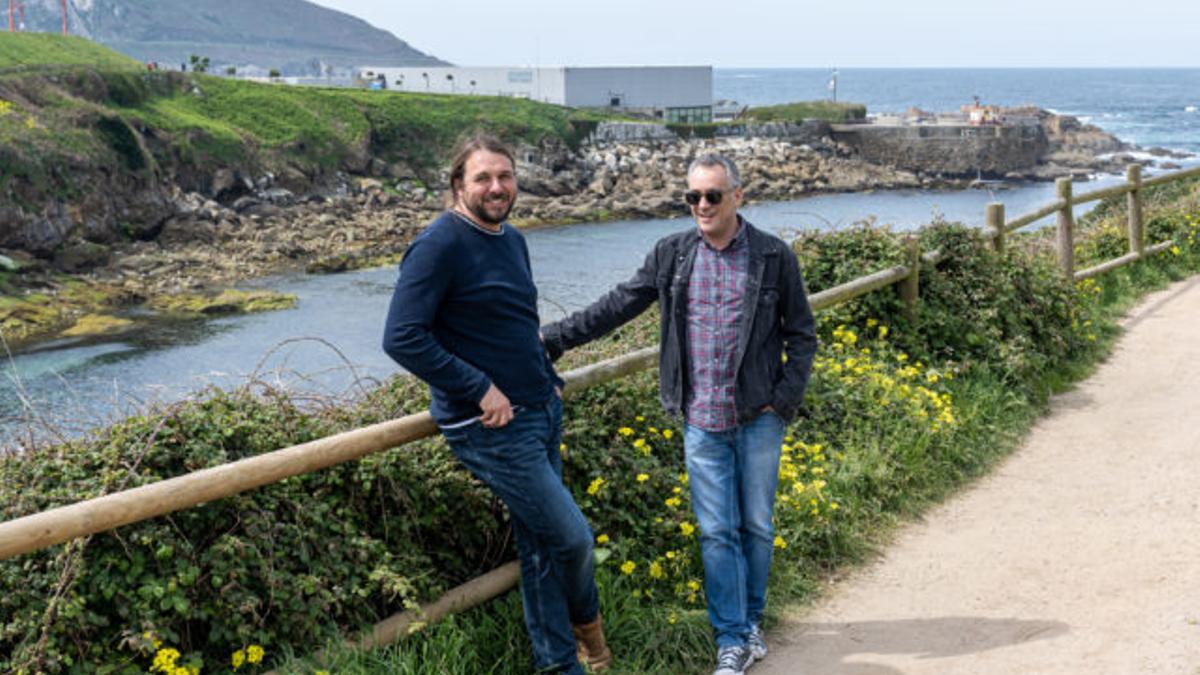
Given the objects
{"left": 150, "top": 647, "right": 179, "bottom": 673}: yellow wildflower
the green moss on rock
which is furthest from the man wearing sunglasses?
the green moss on rock

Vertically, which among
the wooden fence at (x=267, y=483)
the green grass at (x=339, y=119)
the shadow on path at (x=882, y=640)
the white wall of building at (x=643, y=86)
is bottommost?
the shadow on path at (x=882, y=640)

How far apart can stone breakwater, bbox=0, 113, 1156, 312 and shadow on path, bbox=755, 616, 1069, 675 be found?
3271cm

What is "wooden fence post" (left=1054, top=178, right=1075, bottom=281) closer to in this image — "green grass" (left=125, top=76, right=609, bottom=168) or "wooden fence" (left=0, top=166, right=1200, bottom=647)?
"wooden fence" (left=0, top=166, right=1200, bottom=647)

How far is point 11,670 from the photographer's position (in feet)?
12.4

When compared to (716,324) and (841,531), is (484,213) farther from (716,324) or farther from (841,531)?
(841,531)

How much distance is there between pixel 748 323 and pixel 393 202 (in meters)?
50.9

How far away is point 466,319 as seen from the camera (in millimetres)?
3967

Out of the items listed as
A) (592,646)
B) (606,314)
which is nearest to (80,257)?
(606,314)

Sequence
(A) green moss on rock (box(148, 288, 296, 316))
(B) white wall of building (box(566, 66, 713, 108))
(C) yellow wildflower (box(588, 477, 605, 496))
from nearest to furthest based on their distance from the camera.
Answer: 1. (C) yellow wildflower (box(588, 477, 605, 496))
2. (A) green moss on rock (box(148, 288, 296, 316))
3. (B) white wall of building (box(566, 66, 713, 108))

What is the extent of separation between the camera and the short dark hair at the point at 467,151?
4.04 m

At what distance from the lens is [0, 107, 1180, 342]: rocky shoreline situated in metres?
38.4

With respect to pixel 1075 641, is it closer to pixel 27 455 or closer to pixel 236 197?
pixel 27 455

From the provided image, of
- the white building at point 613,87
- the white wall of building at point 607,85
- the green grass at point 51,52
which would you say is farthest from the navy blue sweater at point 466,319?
the white wall of building at point 607,85

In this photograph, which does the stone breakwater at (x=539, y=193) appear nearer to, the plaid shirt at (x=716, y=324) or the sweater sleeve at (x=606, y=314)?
the sweater sleeve at (x=606, y=314)
